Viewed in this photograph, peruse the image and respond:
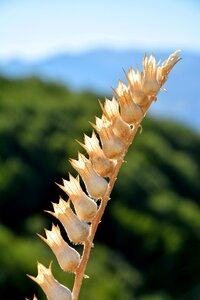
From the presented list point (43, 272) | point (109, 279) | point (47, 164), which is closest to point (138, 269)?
point (47, 164)

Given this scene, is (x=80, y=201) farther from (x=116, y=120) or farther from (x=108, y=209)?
(x=108, y=209)

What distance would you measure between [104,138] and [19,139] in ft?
68.2

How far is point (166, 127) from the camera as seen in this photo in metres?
32.2

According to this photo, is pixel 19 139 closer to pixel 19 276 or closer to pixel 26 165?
pixel 26 165

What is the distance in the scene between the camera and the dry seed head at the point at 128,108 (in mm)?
802

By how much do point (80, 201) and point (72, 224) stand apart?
3 centimetres

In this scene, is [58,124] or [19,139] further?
[58,124]

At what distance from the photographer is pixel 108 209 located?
1998 cm

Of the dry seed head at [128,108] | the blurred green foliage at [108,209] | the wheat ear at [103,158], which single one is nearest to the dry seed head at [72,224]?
the wheat ear at [103,158]

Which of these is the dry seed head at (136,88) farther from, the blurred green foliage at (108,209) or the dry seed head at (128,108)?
the blurred green foliage at (108,209)

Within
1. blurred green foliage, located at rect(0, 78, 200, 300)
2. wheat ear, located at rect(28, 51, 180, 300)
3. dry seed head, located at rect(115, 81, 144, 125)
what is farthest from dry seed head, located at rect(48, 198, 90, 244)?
blurred green foliage, located at rect(0, 78, 200, 300)

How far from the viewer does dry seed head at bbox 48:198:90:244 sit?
2.66 ft

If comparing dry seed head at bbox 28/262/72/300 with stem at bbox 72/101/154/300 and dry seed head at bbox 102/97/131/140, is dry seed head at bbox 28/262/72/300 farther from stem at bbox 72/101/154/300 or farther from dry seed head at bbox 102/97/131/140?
dry seed head at bbox 102/97/131/140

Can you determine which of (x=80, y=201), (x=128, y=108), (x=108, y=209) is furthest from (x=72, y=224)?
(x=108, y=209)
